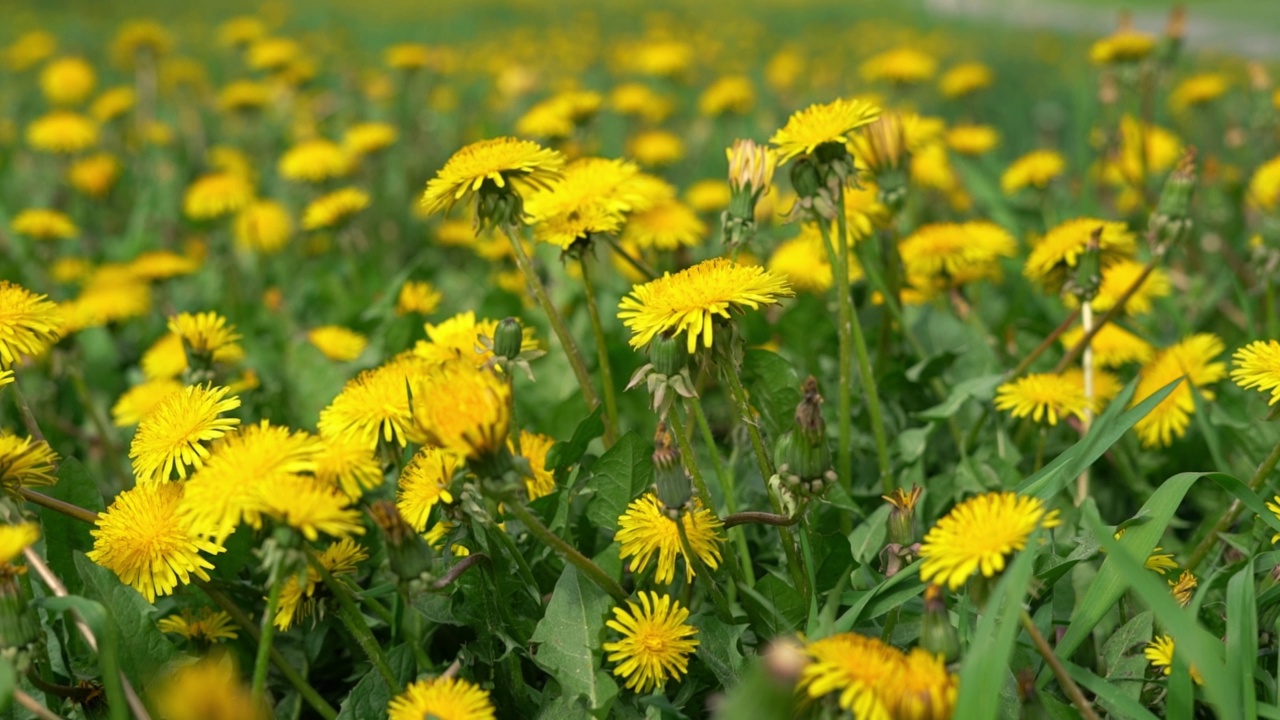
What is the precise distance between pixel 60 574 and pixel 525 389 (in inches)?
35.3

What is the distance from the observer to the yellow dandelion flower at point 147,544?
1.24 m

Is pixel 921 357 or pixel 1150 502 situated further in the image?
pixel 921 357

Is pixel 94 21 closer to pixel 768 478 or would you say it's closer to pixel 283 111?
pixel 283 111

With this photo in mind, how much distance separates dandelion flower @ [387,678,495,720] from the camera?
106 centimetres

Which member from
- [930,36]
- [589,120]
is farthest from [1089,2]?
[589,120]

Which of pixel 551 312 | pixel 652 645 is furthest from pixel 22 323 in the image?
pixel 652 645

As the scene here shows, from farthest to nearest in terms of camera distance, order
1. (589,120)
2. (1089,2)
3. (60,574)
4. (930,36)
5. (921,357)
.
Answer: (1089,2)
(930,36)
(589,120)
(921,357)
(60,574)

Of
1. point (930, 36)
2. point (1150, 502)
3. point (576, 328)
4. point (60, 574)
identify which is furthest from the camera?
point (930, 36)

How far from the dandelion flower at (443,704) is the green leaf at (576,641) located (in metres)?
0.18

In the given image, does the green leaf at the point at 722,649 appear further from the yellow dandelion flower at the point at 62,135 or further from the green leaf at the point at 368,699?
the yellow dandelion flower at the point at 62,135

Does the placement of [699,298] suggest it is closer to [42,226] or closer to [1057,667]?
[1057,667]

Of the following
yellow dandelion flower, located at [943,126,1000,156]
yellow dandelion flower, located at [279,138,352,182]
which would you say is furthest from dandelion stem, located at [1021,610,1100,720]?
yellow dandelion flower, located at [279,138,352,182]

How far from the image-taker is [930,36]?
350 inches

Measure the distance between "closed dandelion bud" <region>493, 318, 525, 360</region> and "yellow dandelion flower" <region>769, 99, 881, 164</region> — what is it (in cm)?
46
